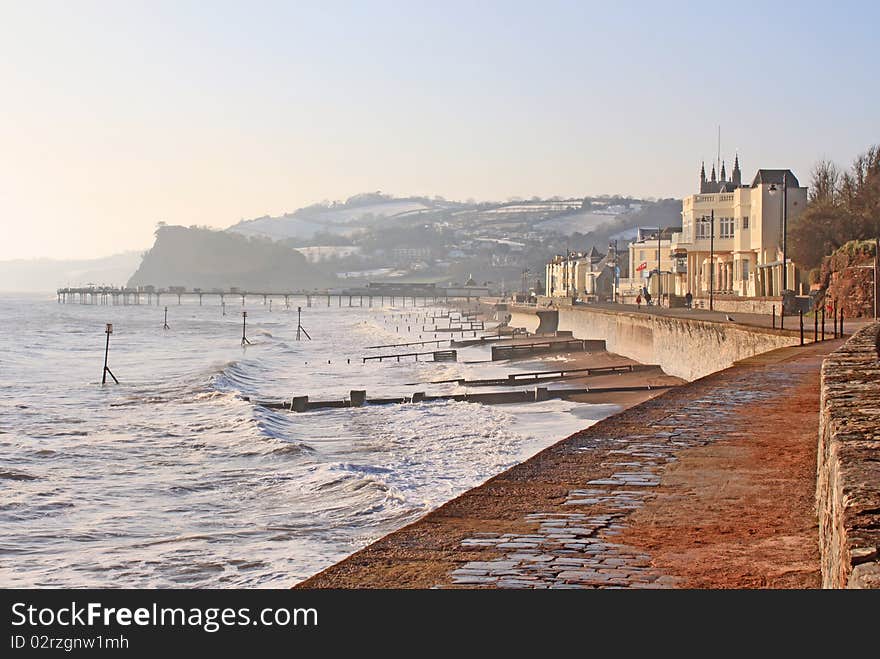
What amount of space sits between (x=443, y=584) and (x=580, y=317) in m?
61.7

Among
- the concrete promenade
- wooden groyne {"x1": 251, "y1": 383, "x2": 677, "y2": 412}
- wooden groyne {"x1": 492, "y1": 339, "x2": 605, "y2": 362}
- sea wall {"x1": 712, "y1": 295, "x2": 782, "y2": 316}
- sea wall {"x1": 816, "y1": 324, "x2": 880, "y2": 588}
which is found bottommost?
wooden groyne {"x1": 251, "y1": 383, "x2": 677, "y2": 412}

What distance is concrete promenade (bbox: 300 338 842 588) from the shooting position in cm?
690

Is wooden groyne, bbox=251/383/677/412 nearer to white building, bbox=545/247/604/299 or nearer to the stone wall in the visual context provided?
the stone wall

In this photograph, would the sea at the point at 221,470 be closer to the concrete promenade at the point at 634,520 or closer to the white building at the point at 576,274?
the concrete promenade at the point at 634,520

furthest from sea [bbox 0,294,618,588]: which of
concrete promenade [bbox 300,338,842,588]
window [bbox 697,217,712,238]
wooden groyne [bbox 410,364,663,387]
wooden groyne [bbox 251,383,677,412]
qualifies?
Answer: window [bbox 697,217,712,238]

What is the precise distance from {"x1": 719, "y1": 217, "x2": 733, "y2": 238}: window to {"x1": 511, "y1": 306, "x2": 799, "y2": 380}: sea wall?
12.3 m

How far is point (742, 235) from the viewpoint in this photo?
65.3m

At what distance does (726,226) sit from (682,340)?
115 ft

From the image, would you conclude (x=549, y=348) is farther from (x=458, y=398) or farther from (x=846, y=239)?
(x=458, y=398)

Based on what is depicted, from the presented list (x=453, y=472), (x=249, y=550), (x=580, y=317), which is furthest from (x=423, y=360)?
(x=249, y=550)

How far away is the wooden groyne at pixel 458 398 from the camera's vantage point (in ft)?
107

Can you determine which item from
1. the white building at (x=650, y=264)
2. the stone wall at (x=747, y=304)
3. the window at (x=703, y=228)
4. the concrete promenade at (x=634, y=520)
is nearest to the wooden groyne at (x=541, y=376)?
the stone wall at (x=747, y=304)

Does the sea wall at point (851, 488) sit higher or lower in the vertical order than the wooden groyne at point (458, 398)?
higher

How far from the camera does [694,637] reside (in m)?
4.21
